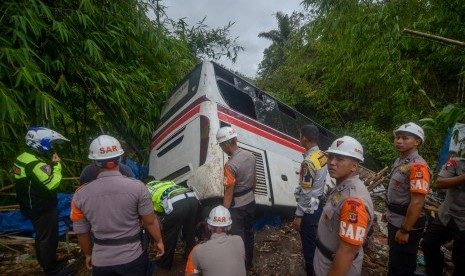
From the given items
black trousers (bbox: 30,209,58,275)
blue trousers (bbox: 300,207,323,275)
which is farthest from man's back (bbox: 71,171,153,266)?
blue trousers (bbox: 300,207,323,275)

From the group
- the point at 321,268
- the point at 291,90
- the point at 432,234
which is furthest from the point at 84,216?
the point at 291,90

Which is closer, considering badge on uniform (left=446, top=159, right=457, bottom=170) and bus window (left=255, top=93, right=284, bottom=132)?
badge on uniform (left=446, top=159, right=457, bottom=170)

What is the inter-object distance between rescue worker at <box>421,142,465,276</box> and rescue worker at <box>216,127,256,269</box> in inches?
74.7

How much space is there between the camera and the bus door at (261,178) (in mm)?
3835

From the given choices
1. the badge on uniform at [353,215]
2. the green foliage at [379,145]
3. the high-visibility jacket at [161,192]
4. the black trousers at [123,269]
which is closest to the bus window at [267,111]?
the high-visibility jacket at [161,192]

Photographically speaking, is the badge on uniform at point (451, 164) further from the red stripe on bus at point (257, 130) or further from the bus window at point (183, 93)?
the bus window at point (183, 93)

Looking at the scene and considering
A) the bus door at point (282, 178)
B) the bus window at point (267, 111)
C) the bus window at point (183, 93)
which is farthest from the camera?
the bus window at point (267, 111)

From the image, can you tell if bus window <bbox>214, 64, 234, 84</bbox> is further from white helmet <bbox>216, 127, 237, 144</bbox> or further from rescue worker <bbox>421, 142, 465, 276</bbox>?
rescue worker <bbox>421, 142, 465, 276</bbox>

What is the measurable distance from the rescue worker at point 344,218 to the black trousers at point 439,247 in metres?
1.66

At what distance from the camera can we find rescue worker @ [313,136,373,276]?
5.29 feet

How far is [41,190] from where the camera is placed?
9.55 feet

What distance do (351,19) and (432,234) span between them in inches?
171

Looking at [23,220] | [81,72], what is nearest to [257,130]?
[81,72]

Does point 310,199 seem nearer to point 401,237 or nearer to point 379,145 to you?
point 401,237
